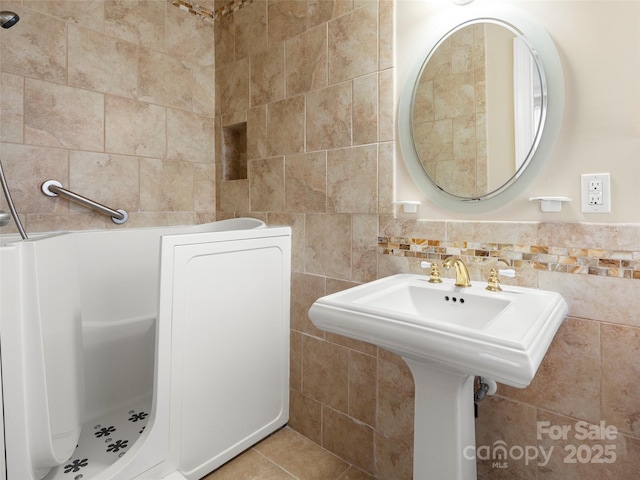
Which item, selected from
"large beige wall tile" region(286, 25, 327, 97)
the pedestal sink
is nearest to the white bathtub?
the pedestal sink

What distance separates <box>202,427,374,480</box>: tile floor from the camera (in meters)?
1.53

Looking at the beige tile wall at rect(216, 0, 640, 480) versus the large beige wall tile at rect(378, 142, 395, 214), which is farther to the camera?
the large beige wall tile at rect(378, 142, 395, 214)

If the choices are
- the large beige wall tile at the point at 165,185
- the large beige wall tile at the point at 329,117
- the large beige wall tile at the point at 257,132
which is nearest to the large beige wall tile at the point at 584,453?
the large beige wall tile at the point at 329,117

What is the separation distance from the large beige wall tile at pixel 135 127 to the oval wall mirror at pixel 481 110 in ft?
4.70

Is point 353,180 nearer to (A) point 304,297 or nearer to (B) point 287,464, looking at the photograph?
(A) point 304,297

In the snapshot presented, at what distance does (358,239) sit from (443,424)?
0.80 metres

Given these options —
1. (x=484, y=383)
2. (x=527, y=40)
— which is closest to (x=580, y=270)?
(x=484, y=383)

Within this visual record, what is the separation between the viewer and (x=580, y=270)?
108cm

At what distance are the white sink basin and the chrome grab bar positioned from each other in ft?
4.63

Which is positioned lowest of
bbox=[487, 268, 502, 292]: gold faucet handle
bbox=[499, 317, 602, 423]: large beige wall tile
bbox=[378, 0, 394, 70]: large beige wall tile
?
bbox=[499, 317, 602, 423]: large beige wall tile

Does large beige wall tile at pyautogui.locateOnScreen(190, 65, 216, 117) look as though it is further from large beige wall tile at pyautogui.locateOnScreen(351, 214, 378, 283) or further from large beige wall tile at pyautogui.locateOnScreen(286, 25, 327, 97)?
large beige wall tile at pyautogui.locateOnScreen(351, 214, 378, 283)

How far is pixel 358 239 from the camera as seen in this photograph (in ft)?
5.16

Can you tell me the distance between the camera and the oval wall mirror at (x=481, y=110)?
1142mm

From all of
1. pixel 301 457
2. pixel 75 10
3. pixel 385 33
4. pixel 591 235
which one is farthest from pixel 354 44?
pixel 301 457
